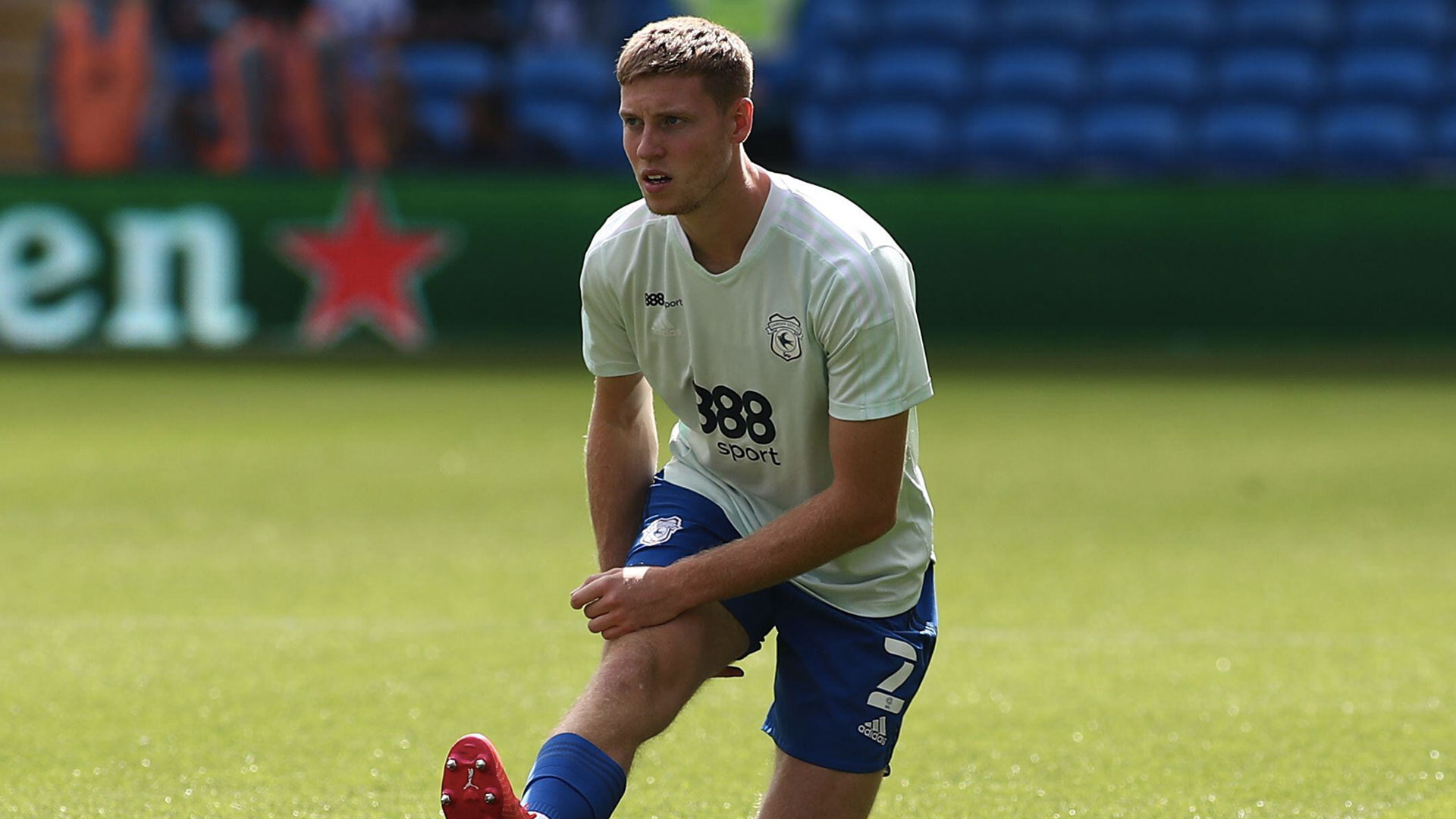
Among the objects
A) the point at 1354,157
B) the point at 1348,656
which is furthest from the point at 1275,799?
the point at 1354,157

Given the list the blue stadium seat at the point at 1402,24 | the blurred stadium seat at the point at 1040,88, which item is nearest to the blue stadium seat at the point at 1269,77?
the blurred stadium seat at the point at 1040,88

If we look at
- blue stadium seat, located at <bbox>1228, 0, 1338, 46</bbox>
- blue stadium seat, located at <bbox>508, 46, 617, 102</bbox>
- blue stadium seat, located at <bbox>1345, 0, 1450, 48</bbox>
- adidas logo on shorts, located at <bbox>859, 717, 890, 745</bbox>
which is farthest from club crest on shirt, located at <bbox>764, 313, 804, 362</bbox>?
blue stadium seat, located at <bbox>1345, 0, 1450, 48</bbox>

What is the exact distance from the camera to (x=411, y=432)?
11055mm

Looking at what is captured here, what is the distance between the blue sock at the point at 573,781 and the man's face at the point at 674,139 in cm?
93

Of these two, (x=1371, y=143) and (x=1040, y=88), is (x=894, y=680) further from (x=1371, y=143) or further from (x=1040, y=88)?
(x=1040, y=88)

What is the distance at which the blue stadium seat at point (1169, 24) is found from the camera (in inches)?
717

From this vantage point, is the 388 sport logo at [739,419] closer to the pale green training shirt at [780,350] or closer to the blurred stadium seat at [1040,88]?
the pale green training shirt at [780,350]

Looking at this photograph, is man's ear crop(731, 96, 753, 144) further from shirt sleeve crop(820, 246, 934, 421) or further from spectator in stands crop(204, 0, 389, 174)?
spectator in stands crop(204, 0, 389, 174)

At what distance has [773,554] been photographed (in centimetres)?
346

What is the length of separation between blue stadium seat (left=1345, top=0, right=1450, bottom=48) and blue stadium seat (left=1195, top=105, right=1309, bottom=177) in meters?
1.56

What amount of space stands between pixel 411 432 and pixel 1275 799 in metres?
7.30

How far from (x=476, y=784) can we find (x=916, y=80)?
15.7 metres

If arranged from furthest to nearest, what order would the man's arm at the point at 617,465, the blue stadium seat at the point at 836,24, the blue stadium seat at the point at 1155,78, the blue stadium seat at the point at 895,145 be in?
1. the blue stadium seat at the point at 836,24
2. the blue stadium seat at the point at 1155,78
3. the blue stadium seat at the point at 895,145
4. the man's arm at the point at 617,465

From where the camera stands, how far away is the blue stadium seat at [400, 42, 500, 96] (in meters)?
17.8
